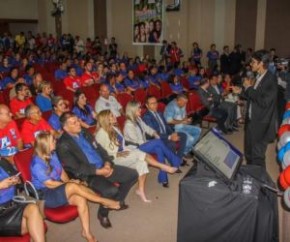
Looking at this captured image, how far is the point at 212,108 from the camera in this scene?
6.90m

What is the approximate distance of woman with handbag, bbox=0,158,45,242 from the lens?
277 centimetres

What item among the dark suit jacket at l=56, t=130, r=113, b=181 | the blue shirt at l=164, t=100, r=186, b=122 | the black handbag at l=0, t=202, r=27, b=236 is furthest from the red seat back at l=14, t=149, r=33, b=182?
the blue shirt at l=164, t=100, r=186, b=122

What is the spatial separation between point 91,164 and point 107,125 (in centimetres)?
53

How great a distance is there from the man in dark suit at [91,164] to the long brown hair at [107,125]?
Result: 0.60ft

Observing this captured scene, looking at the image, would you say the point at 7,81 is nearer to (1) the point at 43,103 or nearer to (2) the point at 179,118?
(1) the point at 43,103

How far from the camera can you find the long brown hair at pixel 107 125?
13.2 ft

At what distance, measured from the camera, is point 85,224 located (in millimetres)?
3277

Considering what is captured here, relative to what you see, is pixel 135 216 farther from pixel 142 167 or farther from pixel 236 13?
pixel 236 13

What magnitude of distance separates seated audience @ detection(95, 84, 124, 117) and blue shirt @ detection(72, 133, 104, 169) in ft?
6.85

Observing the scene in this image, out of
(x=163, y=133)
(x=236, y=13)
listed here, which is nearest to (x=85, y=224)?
(x=163, y=133)

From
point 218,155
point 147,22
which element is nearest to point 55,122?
point 218,155

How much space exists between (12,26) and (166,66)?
10.2m

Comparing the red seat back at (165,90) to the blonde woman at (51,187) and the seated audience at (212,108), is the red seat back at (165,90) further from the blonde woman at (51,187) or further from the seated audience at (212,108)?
the blonde woman at (51,187)

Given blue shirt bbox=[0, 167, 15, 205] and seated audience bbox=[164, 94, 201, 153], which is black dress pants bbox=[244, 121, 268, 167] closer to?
seated audience bbox=[164, 94, 201, 153]
